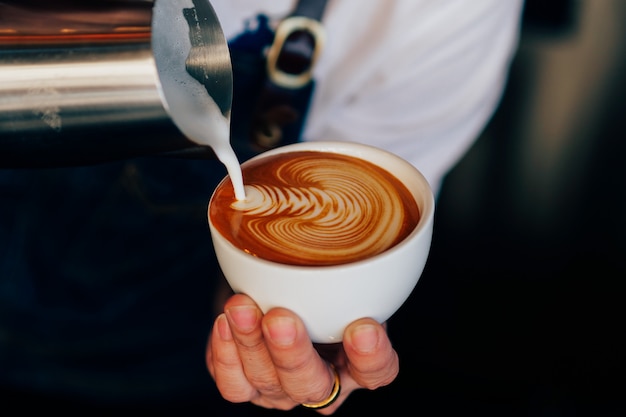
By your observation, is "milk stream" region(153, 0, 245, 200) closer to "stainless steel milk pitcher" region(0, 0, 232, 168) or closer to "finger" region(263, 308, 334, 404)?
"stainless steel milk pitcher" region(0, 0, 232, 168)

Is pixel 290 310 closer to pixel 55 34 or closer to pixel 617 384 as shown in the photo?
pixel 55 34

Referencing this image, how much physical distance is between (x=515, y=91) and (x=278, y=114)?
0.91m

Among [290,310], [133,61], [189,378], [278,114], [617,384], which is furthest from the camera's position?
[617,384]

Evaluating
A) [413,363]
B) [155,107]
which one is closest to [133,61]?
[155,107]

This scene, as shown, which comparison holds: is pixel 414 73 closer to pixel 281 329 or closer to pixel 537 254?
pixel 281 329

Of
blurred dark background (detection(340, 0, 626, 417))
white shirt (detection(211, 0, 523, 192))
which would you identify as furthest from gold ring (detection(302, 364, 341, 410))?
blurred dark background (detection(340, 0, 626, 417))

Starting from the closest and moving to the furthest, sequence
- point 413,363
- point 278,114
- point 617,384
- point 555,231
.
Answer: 1. point 278,114
2. point 617,384
3. point 413,363
4. point 555,231

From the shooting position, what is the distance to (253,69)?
119cm

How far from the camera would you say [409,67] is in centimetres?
118

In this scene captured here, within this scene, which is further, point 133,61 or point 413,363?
point 413,363

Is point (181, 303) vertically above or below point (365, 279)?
below

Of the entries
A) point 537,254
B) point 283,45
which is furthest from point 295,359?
A: point 537,254

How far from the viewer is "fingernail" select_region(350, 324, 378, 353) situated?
2.27 feet

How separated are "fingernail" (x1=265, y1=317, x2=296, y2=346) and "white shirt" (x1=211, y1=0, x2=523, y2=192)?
652mm
